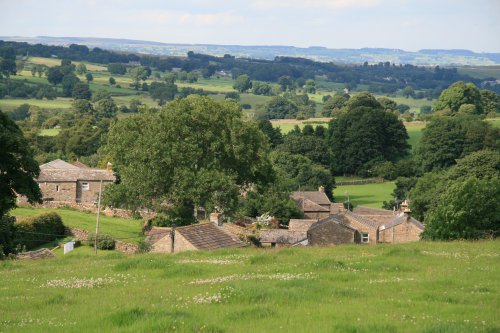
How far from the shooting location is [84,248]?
51594 millimetres

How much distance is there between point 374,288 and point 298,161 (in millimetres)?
89137

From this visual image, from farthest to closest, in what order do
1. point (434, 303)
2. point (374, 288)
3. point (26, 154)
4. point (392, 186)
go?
point (392, 186) → point (26, 154) → point (374, 288) → point (434, 303)

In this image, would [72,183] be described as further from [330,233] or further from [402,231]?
[402,231]

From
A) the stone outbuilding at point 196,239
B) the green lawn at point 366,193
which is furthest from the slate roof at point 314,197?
the stone outbuilding at point 196,239

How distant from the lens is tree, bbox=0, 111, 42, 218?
3769 cm

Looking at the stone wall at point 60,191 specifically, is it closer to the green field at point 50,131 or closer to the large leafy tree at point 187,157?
the large leafy tree at point 187,157

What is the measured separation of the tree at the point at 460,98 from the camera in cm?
16812

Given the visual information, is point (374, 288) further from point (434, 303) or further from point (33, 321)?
point (33, 321)

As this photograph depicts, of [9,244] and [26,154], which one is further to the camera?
[9,244]

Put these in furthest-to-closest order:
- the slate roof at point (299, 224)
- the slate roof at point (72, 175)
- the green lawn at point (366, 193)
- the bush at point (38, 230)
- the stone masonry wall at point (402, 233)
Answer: the green lawn at point (366, 193), the slate roof at point (72, 175), the slate roof at point (299, 224), the stone masonry wall at point (402, 233), the bush at point (38, 230)

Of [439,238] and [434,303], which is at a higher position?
[434,303]

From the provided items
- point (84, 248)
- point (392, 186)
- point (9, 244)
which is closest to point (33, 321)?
point (9, 244)

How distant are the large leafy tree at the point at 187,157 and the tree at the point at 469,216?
16.4 meters

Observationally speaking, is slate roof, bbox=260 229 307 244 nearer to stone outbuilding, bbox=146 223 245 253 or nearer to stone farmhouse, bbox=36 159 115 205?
stone farmhouse, bbox=36 159 115 205
